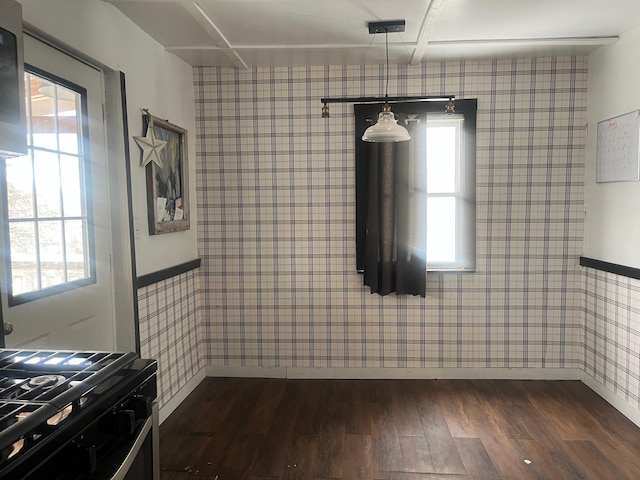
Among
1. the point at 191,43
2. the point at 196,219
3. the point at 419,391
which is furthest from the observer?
the point at 196,219

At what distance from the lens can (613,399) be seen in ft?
10.5

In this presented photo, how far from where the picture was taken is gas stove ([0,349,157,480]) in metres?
0.97

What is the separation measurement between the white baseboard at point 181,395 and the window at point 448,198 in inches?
80.5

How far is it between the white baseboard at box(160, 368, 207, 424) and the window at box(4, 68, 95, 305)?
3.76 ft

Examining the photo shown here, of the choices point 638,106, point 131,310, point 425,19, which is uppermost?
point 425,19

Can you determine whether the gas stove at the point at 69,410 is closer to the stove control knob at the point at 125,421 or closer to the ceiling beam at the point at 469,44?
the stove control knob at the point at 125,421

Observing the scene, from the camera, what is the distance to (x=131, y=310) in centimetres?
267

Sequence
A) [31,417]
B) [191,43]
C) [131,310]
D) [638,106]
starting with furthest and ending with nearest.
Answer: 1. [191,43]
2. [638,106]
3. [131,310]
4. [31,417]

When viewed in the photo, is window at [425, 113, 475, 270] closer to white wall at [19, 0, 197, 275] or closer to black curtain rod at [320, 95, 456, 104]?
black curtain rod at [320, 95, 456, 104]

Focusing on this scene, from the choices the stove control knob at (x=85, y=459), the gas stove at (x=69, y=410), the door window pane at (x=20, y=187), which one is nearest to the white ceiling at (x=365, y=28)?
the door window pane at (x=20, y=187)

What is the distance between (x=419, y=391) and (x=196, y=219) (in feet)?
7.25

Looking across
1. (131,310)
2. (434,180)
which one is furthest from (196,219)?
(434,180)

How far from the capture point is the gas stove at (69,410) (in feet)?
3.17

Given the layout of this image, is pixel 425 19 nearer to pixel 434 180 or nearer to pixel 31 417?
pixel 434 180
